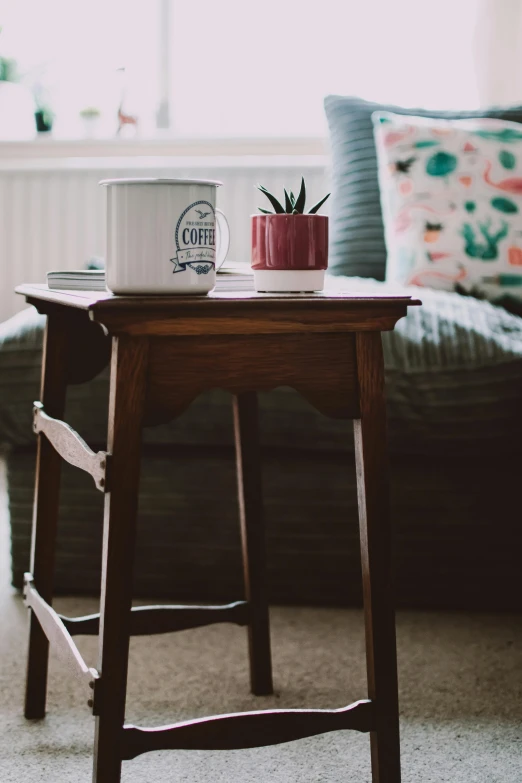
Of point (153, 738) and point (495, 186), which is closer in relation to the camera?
point (153, 738)

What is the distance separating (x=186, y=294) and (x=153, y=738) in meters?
0.37

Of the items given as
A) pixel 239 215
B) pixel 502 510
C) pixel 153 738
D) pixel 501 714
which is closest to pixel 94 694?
pixel 153 738

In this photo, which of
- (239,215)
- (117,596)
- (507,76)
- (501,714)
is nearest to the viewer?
(117,596)

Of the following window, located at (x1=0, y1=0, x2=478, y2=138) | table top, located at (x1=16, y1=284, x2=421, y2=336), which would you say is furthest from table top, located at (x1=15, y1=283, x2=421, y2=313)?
window, located at (x1=0, y1=0, x2=478, y2=138)

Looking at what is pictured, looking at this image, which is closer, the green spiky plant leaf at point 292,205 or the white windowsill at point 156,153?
the green spiky plant leaf at point 292,205

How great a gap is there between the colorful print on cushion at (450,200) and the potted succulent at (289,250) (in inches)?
36.3

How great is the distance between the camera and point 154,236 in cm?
78

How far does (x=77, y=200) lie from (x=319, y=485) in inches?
66.8

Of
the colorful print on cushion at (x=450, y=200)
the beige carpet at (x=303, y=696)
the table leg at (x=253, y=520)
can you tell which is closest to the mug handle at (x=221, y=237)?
the table leg at (x=253, y=520)

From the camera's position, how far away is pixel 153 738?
81cm

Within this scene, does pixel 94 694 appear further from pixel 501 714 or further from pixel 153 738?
pixel 501 714


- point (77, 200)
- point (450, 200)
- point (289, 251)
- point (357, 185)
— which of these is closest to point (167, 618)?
point (289, 251)

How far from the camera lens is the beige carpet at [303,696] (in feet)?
3.29

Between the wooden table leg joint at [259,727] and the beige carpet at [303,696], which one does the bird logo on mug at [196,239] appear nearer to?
the wooden table leg joint at [259,727]
